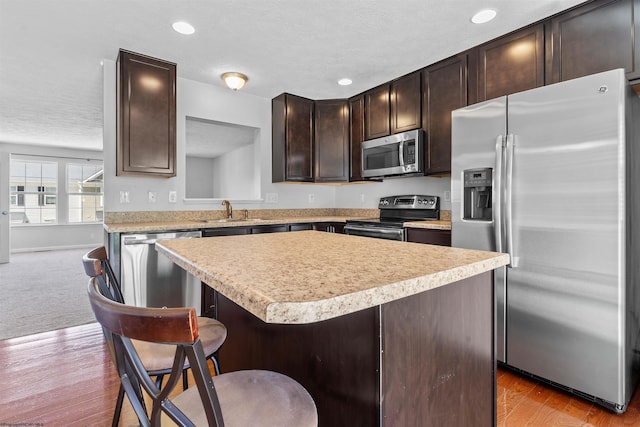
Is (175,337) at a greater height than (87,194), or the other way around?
(87,194)

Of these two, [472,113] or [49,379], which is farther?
[472,113]

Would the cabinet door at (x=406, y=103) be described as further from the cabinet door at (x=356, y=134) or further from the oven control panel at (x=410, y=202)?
the oven control panel at (x=410, y=202)

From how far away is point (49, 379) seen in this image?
78.4 inches

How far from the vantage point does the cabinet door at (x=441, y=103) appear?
9.19 feet

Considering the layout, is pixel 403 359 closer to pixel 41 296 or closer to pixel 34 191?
pixel 41 296

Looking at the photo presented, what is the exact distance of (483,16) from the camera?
7.58 ft

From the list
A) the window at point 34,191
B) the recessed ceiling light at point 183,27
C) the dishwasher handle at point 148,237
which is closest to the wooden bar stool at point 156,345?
the dishwasher handle at point 148,237

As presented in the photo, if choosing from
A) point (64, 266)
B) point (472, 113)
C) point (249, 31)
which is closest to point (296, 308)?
point (472, 113)

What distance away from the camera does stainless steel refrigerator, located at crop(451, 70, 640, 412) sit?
1.61 meters

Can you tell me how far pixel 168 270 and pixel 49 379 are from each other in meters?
0.96

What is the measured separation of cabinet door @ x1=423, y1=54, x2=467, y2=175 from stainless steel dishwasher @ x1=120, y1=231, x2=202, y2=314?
2.24 meters

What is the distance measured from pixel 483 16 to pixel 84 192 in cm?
885

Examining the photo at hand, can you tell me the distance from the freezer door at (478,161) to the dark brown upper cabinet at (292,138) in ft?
6.45

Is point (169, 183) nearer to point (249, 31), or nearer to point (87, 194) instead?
point (249, 31)
